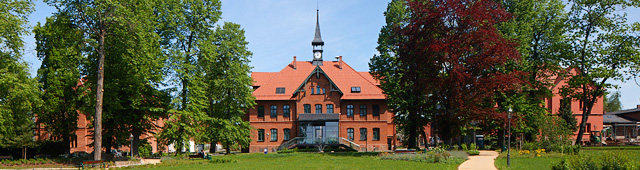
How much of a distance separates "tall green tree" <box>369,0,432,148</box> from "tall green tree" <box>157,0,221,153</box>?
12145 mm

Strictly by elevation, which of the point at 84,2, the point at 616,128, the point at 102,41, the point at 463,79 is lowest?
the point at 616,128

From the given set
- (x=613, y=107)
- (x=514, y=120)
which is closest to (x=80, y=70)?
(x=514, y=120)

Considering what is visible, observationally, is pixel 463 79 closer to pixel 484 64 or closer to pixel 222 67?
pixel 484 64

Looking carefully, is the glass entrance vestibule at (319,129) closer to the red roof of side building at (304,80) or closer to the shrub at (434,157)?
the red roof of side building at (304,80)

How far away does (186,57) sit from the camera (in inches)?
1219

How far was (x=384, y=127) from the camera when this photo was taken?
4797 cm

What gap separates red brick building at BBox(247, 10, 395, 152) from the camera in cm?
4712

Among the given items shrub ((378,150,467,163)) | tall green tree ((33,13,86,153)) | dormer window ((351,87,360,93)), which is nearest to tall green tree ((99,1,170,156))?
tall green tree ((33,13,86,153))

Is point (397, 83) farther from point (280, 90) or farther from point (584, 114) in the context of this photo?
point (280, 90)

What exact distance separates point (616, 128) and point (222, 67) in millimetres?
48953

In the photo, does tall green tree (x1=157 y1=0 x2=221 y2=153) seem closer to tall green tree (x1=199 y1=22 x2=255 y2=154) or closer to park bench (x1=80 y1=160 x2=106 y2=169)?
tall green tree (x1=199 y1=22 x2=255 y2=154)

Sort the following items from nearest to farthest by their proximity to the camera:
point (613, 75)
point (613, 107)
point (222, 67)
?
point (613, 75)
point (222, 67)
point (613, 107)

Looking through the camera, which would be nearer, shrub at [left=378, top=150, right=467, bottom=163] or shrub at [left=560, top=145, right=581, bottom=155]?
shrub at [left=378, top=150, right=467, bottom=163]

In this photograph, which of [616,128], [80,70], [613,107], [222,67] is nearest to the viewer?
[80,70]
